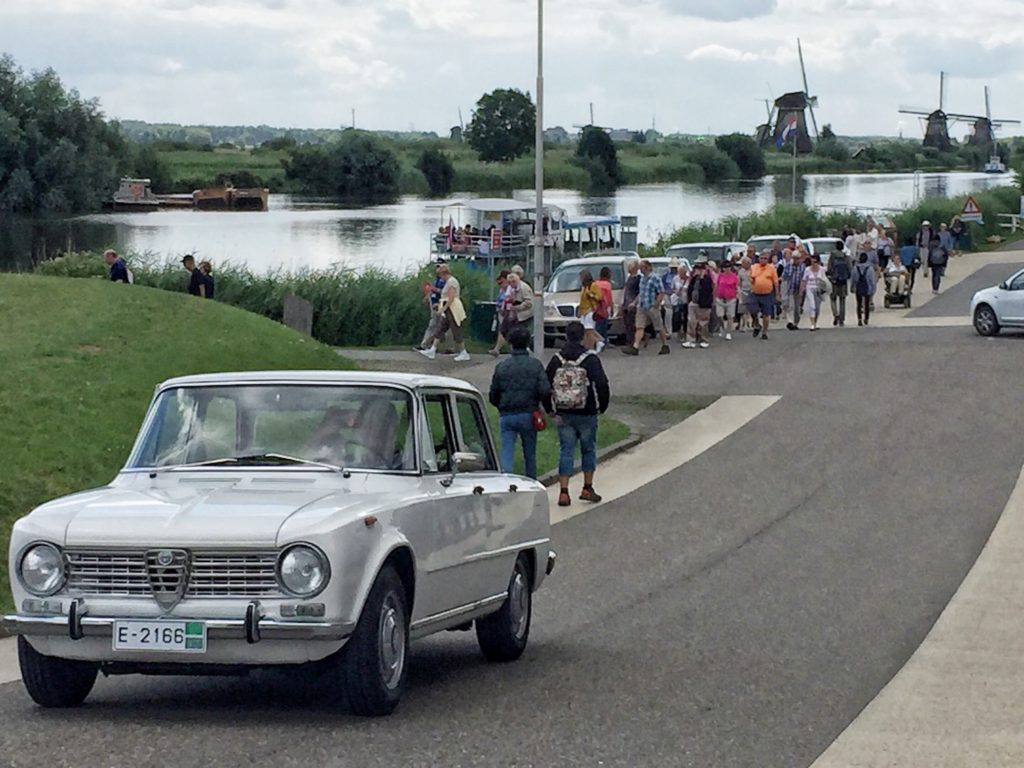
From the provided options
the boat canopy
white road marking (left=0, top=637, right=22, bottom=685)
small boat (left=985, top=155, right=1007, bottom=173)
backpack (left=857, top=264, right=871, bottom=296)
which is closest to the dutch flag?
the boat canopy

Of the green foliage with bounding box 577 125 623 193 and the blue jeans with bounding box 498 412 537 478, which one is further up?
the green foliage with bounding box 577 125 623 193

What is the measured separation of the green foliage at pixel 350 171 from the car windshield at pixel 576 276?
9344 cm

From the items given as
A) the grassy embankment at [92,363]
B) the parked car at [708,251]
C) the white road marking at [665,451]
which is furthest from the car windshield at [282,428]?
the parked car at [708,251]

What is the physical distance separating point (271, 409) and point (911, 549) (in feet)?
27.8

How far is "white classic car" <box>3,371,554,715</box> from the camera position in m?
7.88

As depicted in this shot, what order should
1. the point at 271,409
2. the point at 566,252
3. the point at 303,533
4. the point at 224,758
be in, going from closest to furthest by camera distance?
the point at 224,758 → the point at 303,533 → the point at 271,409 → the point at 566,252

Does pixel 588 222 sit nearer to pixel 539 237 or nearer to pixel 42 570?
pixel 539 237

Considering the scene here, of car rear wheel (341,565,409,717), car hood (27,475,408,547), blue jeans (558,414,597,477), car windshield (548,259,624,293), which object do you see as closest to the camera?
car hood (27,475,408,547)

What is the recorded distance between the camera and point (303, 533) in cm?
788

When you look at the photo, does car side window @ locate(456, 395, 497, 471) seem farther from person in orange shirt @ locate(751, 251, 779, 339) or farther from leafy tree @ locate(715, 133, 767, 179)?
leafy tree @ locate(715, 133, 767, 179)

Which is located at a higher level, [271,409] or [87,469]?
[271,409]

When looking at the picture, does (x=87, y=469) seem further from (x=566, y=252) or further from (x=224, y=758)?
(x=566, y=252)

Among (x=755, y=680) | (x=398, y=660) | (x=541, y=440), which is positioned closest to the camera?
(x=398, y=660)

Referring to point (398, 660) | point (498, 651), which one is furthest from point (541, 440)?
point (398, 660)
